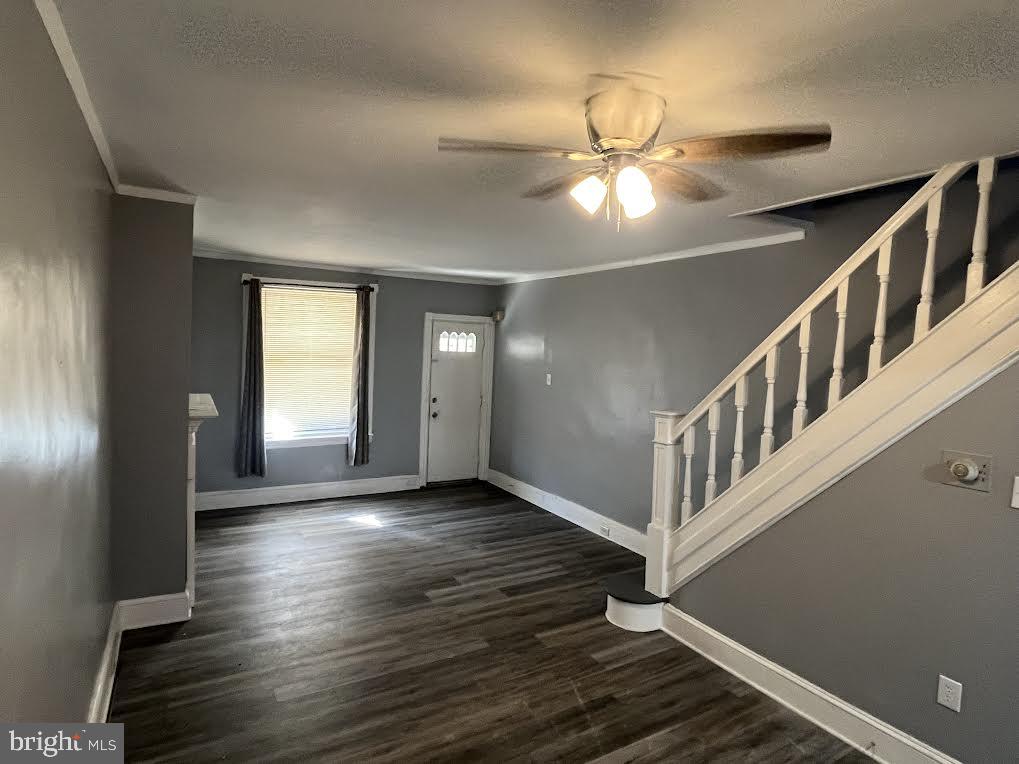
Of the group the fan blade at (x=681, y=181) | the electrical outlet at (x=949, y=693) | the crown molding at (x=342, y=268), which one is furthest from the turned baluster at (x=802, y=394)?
the crown molding at (x=342, y=268)

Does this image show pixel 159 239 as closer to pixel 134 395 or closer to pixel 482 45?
pixel 134 395

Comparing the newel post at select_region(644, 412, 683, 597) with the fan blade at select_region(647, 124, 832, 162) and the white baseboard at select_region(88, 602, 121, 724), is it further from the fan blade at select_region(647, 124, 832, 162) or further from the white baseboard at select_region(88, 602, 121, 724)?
the white baseboard at select_region(88, 602, 121, 724)

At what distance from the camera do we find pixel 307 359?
580 centimetres

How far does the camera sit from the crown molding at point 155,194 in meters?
3.02

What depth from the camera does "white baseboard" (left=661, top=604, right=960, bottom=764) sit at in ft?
7.72

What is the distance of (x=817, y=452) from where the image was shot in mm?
2656

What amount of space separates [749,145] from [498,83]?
2.40ft

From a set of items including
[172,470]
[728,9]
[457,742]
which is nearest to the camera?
[728,9]

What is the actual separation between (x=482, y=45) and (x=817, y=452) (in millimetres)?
2192

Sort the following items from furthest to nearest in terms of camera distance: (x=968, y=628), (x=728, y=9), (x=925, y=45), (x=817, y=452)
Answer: (x=817, y=452) → (x=968, y=628) → (x=925, y=45) → (x=728, y=9)

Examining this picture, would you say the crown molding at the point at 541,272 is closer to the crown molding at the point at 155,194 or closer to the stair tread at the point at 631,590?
the crown molding at the point at 155,194

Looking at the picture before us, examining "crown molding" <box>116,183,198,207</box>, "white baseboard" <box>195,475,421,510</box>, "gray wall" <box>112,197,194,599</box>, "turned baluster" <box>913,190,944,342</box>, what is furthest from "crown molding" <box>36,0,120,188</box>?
"white baseboard" <box>195,475,421,510</box>

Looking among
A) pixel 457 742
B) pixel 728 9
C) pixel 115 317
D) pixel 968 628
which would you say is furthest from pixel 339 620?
pixel 728 9

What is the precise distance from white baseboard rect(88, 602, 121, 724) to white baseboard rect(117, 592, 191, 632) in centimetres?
7
